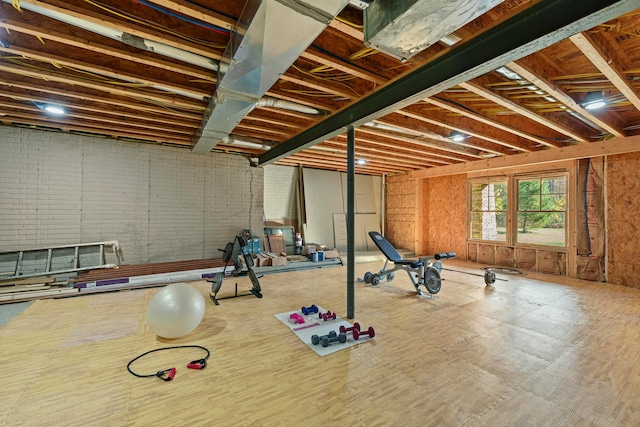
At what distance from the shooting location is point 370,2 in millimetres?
1732

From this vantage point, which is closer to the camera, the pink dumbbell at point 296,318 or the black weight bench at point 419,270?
the pink dumbbell at point 296,318

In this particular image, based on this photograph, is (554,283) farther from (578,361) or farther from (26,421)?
(26,421)

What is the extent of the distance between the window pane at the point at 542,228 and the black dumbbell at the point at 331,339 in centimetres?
637

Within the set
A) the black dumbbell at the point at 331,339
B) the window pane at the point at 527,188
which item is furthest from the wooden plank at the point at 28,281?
the window pane at the point at 527,188

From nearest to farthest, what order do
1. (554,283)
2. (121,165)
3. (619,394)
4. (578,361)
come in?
(619,394)
(578,361)
(554,283)
(121,165)

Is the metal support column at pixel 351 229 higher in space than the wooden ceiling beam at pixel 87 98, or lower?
lower

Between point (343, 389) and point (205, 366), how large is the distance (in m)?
1.15

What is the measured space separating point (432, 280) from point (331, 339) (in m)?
2.37

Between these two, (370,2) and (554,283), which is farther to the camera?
(554,283)

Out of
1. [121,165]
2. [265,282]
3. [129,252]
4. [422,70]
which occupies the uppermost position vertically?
[422,70]

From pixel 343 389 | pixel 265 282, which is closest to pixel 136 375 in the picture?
pixel 343 389

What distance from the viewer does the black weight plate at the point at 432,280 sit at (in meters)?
4.29

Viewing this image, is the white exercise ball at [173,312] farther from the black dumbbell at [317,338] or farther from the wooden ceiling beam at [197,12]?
the wooden ceiling beam at [197,12]

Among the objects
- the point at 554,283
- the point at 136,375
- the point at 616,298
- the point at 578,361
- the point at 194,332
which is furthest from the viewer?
the point at 554,283
